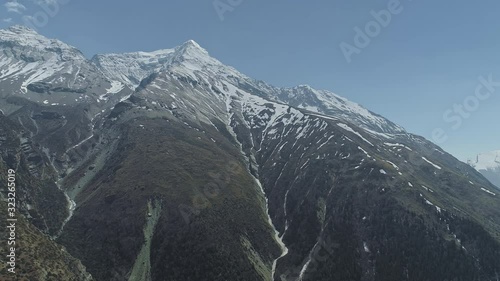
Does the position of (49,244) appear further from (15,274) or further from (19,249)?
(15,274)

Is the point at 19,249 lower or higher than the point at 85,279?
higher

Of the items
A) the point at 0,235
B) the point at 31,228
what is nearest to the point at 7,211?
the point at 31,228

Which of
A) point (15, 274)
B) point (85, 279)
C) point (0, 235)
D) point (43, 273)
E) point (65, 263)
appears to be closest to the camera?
point (15, 274)

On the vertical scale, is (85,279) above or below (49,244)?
below

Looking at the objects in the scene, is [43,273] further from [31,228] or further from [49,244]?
[31,228]

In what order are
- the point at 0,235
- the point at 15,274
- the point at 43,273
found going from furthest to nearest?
the point at 0,235 → the point at 43,273 → the point at 15,274

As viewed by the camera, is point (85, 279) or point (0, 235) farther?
point (85, 279)

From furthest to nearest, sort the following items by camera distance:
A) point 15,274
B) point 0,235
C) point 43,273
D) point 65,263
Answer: point 65,263 → point 0,235 → point 43,273 → point 15,274

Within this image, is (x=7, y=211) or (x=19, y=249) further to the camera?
(x=7, y=211)

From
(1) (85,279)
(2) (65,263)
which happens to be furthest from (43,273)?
(1) (85,279)
